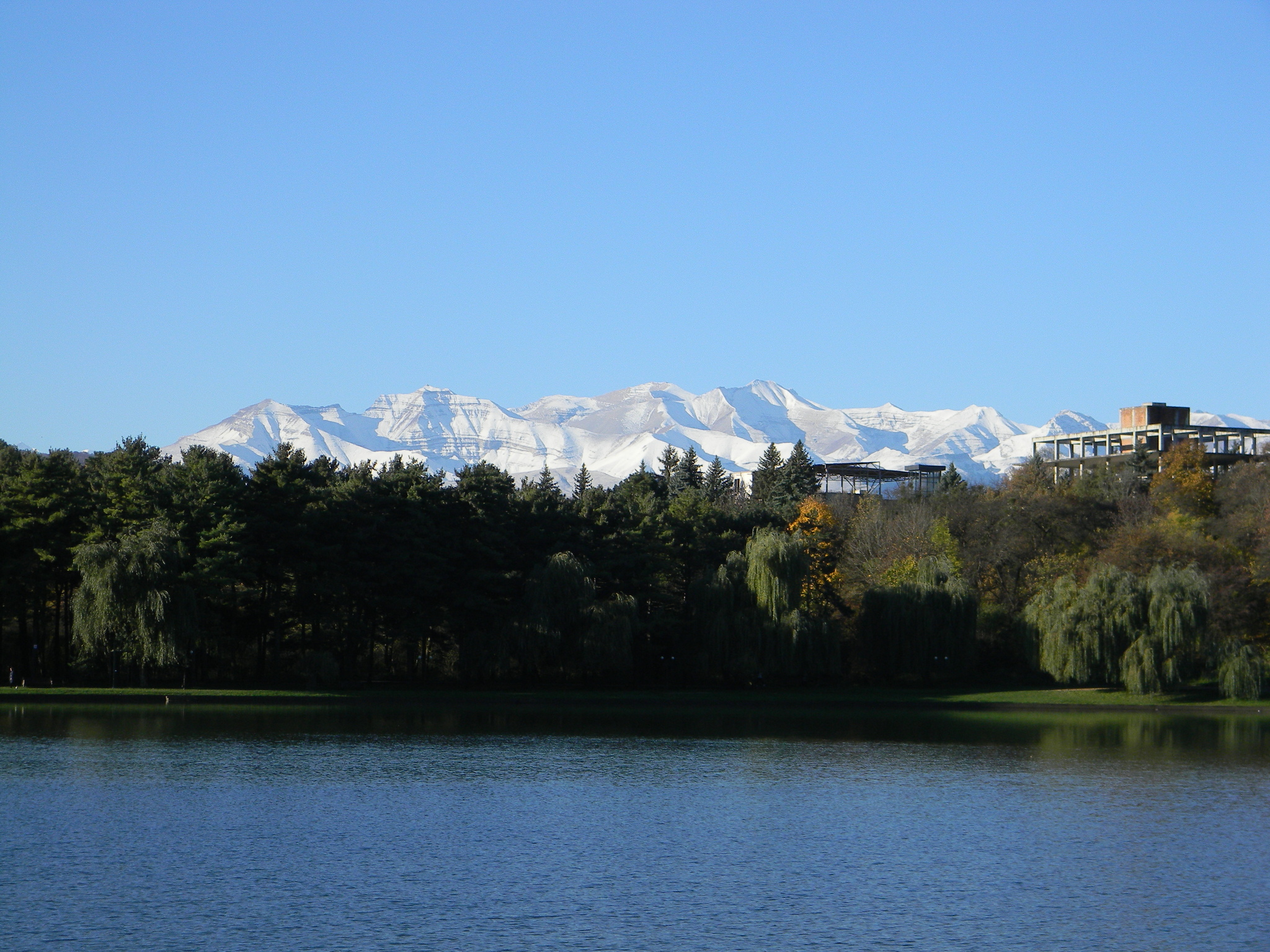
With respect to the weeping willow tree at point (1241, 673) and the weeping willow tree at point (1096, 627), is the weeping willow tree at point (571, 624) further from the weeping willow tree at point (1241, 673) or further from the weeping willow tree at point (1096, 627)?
the weeping willow tree at point (1241, 673)

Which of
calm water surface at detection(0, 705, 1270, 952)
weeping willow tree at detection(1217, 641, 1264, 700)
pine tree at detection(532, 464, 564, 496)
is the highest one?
pine tree at detection(532, 464, 564, 496)

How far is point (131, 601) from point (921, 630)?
40.3 metres

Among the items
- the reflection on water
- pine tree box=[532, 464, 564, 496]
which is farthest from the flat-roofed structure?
the reflection on water

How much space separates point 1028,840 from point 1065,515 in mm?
52782

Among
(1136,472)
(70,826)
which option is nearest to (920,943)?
(70,826)

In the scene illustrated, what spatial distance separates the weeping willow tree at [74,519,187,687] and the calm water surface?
28.2ft

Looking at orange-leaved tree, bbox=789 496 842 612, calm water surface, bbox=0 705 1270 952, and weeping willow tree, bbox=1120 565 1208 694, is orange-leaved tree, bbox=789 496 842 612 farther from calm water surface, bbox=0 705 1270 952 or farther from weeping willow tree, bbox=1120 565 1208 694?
calm water surface, bbox=0 705 1270 952

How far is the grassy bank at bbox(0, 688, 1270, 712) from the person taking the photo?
201 feet

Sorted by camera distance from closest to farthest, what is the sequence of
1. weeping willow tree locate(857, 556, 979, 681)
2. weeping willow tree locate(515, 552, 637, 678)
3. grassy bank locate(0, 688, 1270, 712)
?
grassy bank locate(0, 688, 1270, 712), weeping willow tree locate(515, 552, 637, 678), weeping willow tree locate(857, 556, 979, 681)

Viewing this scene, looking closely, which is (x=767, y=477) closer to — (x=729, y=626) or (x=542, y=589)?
(x=729, y=626)

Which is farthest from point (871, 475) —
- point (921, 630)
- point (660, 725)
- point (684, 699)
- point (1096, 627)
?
point (660, 725)

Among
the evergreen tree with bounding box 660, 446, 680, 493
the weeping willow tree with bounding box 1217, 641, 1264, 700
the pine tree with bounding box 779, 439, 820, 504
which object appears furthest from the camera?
the evergreen tree with bounding box 660, 446, 680, 493

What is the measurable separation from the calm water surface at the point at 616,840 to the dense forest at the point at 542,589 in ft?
47.3

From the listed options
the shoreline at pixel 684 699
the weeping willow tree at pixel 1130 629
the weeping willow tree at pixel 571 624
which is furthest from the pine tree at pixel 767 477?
the weeping willow tree at pixel 1130 629
